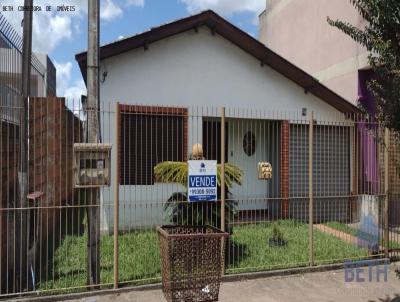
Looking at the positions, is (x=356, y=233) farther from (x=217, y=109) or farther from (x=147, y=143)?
(x=147, y=143)

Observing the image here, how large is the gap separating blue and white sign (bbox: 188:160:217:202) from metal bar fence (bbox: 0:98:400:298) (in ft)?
0.58

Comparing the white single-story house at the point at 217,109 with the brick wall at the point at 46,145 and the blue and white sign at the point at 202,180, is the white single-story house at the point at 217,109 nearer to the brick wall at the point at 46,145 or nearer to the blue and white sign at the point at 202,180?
the brick wall at the point at 46,145

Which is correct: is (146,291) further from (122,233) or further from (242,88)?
(242,88)

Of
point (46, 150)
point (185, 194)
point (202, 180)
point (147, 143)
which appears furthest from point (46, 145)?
Answer: point (202, 180)

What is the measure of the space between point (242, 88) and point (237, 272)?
5.33m

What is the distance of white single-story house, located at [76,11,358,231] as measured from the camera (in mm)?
9039

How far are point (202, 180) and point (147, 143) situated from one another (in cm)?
310

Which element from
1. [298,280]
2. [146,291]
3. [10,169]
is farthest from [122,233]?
[298,280]

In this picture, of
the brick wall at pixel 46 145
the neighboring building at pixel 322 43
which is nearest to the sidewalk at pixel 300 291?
the brick wall at pixel 46 145

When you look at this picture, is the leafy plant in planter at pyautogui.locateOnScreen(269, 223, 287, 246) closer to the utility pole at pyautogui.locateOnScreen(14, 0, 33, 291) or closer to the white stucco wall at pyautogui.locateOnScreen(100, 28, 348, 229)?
the white stucco wall at pyautogui.locateOnScreen(100, 28, 348, 229)

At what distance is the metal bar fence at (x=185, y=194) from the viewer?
596 cm

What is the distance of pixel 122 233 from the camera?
25.8 ft

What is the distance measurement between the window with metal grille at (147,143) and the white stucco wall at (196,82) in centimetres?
25

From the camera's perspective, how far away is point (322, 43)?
14086 mm
